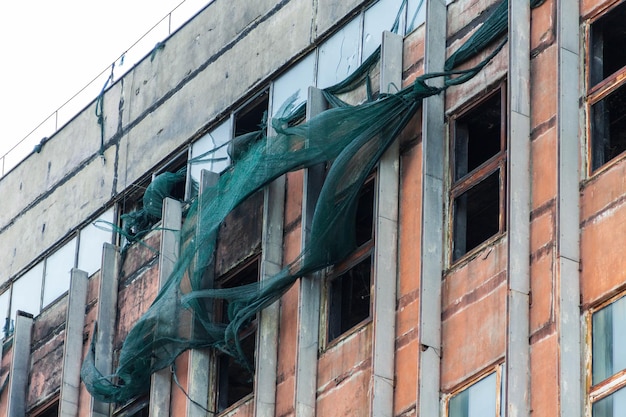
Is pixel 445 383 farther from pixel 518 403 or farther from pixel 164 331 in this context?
pixel 164 331

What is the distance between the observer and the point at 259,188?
27.7 metres

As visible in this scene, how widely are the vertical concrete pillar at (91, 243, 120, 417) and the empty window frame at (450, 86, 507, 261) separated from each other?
7.96 meters

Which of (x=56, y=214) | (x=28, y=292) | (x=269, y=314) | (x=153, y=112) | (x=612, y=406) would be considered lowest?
(x=612, y=406)

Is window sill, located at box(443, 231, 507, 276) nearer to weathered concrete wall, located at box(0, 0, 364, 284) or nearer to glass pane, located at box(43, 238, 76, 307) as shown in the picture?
weathered concrete wall, located at box(0, 0, 364, 284)

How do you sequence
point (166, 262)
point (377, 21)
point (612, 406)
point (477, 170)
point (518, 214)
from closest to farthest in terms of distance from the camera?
point (612, 406)
point (518, 214)
point (477, 170)
point (377, 21)
point (166, 262)

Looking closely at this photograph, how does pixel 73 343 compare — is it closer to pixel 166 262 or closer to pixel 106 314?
pixel 106 314

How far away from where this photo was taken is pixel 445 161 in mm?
25016

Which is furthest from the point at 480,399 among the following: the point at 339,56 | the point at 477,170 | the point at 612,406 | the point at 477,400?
the point at 339,56

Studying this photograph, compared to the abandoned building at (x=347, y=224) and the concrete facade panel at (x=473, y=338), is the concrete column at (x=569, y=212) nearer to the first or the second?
the abandoned building at (x=347, y=224)

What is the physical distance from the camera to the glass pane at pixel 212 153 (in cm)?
3070

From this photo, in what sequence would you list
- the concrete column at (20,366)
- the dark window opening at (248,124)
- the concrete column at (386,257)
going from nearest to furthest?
1. the concrete column at (386,257)
2. the dark window opening at (248,124)
3. the concrete column at (20,366)

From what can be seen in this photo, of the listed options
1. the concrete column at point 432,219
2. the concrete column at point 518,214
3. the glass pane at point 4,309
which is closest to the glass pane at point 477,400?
the concrete column at point 432,219

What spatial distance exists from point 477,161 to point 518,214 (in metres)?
3.74

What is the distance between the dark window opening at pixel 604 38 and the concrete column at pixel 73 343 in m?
12.0
